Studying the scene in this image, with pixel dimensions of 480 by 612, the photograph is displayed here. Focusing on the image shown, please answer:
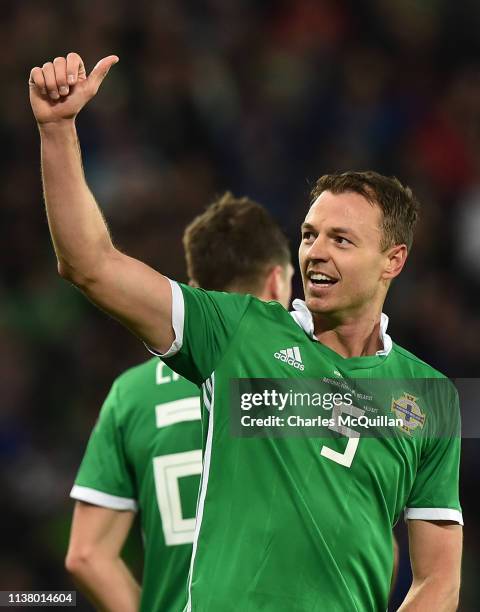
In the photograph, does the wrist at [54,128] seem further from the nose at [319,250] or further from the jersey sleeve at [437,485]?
the jersey sleeve at [437,485]

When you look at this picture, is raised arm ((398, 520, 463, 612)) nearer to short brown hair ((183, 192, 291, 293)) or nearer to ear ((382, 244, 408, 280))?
ear ((382, 244, 408, 280))

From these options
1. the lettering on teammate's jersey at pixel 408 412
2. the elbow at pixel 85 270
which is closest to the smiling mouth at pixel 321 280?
the lettering on teammate's jersey at pixel 408 412

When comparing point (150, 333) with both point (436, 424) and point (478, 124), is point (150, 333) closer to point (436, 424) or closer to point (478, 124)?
point (436, 424)

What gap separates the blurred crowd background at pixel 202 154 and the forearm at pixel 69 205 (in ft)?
16.1

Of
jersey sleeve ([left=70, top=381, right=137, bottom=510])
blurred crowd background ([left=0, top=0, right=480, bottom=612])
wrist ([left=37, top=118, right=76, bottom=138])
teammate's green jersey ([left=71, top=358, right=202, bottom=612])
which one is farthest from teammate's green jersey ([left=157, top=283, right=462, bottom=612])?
blurred crowd background ([left=0, top=0, right=480, bottom=612])

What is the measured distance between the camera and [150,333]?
3027 millimetres

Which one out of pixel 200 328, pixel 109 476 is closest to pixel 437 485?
pixel 200 328

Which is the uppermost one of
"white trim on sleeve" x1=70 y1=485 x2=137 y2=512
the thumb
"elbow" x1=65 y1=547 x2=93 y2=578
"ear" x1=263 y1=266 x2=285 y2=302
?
the thumb

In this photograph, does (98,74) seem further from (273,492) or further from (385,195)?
(273,492)

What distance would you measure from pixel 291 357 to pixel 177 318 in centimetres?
41

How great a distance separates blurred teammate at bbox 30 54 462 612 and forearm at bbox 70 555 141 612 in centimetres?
111

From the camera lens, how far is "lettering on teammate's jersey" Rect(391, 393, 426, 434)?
135 inches

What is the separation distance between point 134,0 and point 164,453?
6.63m

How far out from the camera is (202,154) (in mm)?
9328
